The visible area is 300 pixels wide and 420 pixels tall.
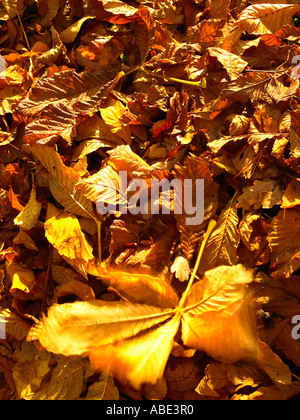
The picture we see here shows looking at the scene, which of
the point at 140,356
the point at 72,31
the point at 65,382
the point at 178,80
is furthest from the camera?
A: the point at 72,31

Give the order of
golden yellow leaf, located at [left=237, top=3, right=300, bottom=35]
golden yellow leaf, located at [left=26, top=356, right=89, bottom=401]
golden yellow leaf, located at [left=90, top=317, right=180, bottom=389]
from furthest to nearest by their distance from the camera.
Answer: golden yellow leaf, located at [left=237, top=3, right=300, bottom=35] → golden yellow leaf, located at [left=26, top=356, right=89, bottom=401] → golden yellow leaf, located at [left=90, top=317, right=180, bottom=389]

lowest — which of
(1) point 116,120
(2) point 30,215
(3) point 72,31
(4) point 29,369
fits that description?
(4) point 29,369

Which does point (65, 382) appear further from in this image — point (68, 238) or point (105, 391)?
point (68, 238)

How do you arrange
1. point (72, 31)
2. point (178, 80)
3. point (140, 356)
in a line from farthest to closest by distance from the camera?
point (72, 31) < point (178, 80) < point (140, 356)

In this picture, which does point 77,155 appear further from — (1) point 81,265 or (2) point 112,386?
(2) point 112,386

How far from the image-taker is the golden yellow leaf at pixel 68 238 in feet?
2.70

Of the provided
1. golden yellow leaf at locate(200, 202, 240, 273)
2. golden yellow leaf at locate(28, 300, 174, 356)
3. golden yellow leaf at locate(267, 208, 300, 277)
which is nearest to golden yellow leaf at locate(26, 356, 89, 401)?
golden yellow leaf at locate(28, 300, 174, 356)

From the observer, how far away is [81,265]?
32.2 inches

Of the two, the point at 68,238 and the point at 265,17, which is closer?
the point at 68,238

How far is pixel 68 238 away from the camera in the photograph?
2.74 feet

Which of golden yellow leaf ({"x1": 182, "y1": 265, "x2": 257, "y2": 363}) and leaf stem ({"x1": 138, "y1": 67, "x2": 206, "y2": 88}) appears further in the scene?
leaf stem ({"x1": 138, "y1": 67, "x2": 206, "y2": 88})

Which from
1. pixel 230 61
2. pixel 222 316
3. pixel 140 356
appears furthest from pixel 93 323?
pixel 230 61

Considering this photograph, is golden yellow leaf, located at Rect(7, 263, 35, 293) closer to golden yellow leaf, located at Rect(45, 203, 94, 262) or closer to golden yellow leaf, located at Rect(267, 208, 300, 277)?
golden yellow leaf, located at Rect(45, 203, 94, 262)

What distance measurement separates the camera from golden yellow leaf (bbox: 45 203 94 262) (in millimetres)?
824
